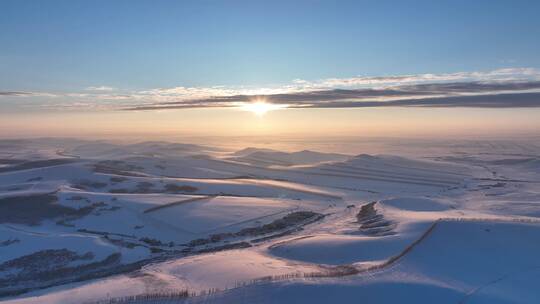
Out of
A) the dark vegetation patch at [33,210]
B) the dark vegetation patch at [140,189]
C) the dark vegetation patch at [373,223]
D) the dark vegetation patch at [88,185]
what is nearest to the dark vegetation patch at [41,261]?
the dark vegetation patch at [33,210]

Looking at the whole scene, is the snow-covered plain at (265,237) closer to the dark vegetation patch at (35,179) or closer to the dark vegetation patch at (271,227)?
the dark vegetation patch at (271,227)

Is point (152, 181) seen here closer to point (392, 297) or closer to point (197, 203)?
point (197, 203)

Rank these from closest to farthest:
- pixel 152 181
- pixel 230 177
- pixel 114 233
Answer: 1. pixel 114 233
2. pixel 152 181
3. pixel 230 177

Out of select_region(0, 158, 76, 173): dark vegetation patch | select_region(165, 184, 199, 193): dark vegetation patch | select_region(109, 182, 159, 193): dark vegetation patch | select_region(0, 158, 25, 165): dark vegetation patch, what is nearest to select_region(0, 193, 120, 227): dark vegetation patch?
select_region(109, 182, 159, 193): dark vegetation patch

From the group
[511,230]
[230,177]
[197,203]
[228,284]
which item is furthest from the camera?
[230,177]

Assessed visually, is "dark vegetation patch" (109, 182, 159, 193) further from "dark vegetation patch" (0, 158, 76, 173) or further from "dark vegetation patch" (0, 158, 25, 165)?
"dark vegetation patch" (0, 158, 25, 165)

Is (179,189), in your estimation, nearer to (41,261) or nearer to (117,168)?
(117,168)

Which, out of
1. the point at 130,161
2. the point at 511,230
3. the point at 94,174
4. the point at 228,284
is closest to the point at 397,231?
the point at 511,230

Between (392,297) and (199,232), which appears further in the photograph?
→ (199,232)

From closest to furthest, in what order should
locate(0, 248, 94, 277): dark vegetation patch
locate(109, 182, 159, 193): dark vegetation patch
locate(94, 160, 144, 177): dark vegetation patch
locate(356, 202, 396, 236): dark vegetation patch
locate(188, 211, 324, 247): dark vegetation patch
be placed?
locate(0, 248, 94, 277): dark vegetation patch → locate(356, 202, 396, 236): dark vegetation patch → locate(188, 211, 324, 247): dark vegetation patch → locate(109, 182, 159, 193): dark vegetation patch → locate(94, 160, 144, 177): dark vegetation patch
